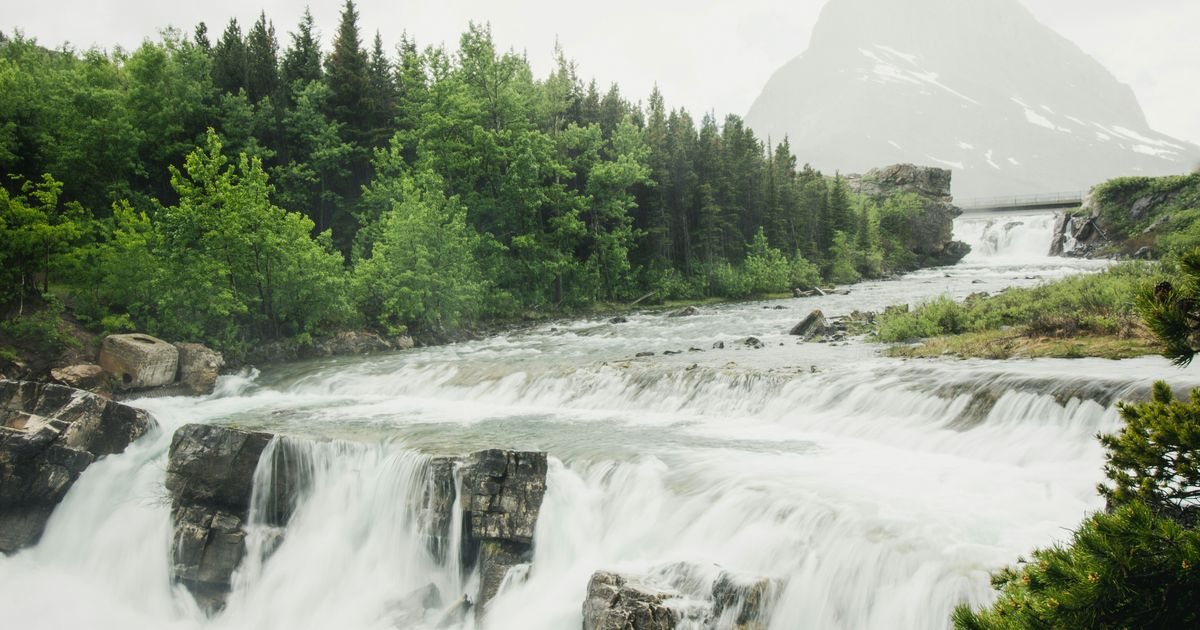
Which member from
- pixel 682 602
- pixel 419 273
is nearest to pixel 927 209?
pixel 419 273

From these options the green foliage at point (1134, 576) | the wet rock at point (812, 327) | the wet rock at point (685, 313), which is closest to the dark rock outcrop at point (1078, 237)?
the wet rock at point (685, 313)

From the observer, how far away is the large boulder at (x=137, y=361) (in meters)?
20.0

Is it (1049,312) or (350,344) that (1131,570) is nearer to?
(1049,312)

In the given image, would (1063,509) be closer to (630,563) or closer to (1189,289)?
(630,563)

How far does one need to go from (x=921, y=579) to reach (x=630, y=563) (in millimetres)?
3893

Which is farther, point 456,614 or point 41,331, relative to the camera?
point 41,331

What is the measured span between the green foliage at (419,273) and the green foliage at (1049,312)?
63.9ft

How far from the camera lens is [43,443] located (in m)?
13.6

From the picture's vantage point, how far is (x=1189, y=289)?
3.80 meters

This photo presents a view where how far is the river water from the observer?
27.8ft

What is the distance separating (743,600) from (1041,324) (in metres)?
13.6

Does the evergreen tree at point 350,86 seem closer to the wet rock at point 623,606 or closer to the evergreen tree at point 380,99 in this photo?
the evergreen tree at point 380,99

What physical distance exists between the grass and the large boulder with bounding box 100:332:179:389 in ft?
71.4

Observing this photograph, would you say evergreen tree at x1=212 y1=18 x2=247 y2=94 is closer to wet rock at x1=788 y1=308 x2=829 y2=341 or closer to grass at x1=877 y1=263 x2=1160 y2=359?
wet rock at x1=788 y1=308 x2=829 y2=341
